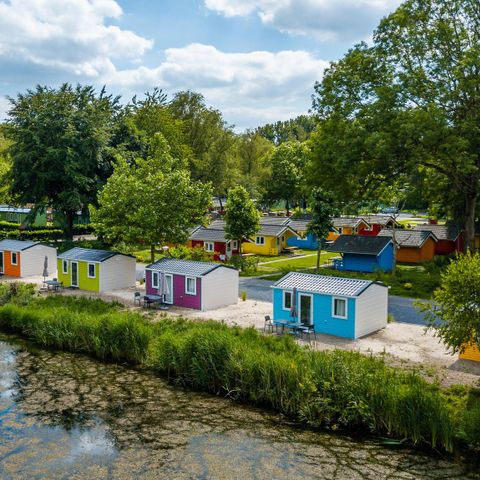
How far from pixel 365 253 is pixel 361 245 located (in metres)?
1.40

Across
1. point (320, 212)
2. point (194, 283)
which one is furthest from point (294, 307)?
point (320, 212)

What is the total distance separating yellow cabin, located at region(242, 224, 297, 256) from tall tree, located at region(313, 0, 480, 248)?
15.2m

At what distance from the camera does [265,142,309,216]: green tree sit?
269 feet

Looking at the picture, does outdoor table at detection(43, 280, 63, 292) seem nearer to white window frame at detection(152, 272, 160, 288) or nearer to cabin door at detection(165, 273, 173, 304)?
white window frame at detection(152, 272, 160, 288)

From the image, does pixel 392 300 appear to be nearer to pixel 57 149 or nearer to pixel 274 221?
pixel 274 221

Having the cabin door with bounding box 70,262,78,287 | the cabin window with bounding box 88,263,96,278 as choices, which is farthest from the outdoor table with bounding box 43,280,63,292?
the cabin window with bounding box 88,263,96,278

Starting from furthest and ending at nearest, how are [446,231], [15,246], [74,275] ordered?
[446,231]
[15,246]
[74,275]

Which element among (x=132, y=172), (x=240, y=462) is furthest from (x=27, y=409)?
(x=132, y=172)

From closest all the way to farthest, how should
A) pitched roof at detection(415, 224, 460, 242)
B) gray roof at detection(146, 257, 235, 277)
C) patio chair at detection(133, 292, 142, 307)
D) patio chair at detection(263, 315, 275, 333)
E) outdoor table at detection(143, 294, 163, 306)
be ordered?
patio chair at detection(263, 315, 275, 333)
outdoor table at detection(143, 294, 163, 306)
gray roof at detection(146, 257, 235, 277)
patio chair at detection(133, 292, 142, 307)
pitched roof at detection(415, 224, 460, 242)

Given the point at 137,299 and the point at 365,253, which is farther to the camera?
the point at 365,253

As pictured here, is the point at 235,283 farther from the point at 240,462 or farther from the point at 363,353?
the point at 240,462

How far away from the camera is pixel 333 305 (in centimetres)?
2525

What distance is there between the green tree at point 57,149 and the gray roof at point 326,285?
3035 cm

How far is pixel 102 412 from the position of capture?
741 inches
